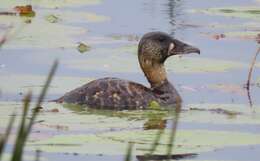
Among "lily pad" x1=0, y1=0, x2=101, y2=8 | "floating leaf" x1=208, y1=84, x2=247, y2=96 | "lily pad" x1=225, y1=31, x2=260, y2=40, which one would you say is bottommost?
"lily pad" x1=0, y1=0, x2=101, y2=8

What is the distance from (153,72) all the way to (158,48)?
0.90 feet

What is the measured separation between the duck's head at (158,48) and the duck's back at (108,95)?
2.84 feet

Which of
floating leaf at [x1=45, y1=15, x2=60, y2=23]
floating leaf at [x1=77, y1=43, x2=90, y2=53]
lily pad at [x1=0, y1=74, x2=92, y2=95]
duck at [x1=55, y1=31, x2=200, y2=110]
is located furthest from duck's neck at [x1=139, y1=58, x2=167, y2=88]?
floating leaf at [x1=45, y1=15, x2=60, y2=23]

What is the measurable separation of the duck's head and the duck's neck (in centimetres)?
3

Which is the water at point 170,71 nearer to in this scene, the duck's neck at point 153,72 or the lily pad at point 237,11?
the lily pad at point 237,11

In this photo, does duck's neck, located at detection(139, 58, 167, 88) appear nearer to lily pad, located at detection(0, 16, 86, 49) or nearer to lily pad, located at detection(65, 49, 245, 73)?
lily pad, located at detection(65, 49, 245, 73)

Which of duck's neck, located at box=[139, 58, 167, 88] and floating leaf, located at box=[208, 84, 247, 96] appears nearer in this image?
duck's neck, located at box=[139, 58, 167, 88]

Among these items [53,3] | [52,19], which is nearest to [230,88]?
[52,19]

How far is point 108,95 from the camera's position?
10758mm

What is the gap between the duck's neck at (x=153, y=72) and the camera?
1164 cm

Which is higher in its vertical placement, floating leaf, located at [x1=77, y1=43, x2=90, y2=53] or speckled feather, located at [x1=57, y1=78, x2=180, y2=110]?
speckled feather, located at [x1=57, y1=78, x2=180, y2=110]

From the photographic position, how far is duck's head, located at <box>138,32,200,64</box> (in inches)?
457

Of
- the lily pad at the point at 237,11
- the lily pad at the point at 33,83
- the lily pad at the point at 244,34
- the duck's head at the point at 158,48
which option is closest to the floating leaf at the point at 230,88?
the duck's head at the point at 158,48

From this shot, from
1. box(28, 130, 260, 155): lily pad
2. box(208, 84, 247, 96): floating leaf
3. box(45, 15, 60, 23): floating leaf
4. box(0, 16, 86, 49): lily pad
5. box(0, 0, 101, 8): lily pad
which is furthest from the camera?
box(0, 0, 101, 8): lily pad
